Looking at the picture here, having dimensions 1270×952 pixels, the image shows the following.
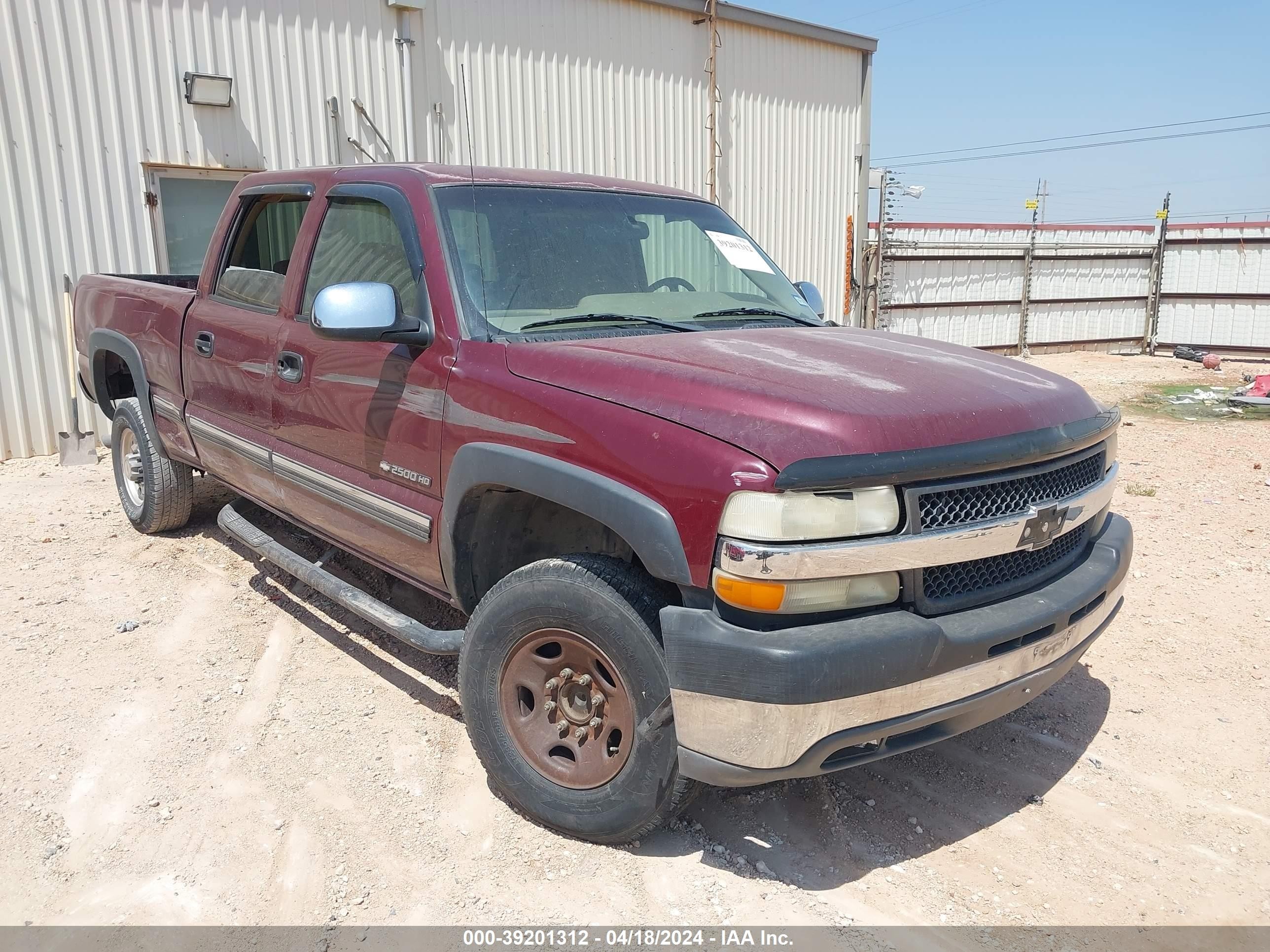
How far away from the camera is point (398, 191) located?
11.2 ft

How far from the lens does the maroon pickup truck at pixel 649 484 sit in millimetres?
2244

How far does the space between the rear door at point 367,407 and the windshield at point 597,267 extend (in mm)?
197

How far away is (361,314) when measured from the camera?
2.94 m

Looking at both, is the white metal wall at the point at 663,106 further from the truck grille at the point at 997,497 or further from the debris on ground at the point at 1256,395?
the truck grille at the point at 997,497

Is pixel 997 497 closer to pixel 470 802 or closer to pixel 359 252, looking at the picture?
pixel 470 802

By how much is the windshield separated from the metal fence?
11117mm

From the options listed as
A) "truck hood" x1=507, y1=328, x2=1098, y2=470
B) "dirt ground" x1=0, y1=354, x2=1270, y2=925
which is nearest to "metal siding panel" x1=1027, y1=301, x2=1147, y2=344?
"dirt ground" x1=0, y1=354, x2=1270, y2=925

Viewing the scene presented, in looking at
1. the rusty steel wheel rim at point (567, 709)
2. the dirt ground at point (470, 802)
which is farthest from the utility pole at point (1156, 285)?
the rusty steel wheel rim at point (567, 709)

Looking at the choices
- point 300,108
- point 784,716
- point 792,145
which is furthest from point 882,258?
point 784,716

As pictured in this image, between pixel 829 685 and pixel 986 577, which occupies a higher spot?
pixel 986 577

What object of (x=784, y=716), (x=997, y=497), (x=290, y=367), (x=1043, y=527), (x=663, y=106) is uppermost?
(x=663, y=106)

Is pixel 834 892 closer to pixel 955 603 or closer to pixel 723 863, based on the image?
pixel 723 863

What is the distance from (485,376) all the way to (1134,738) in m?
2.75

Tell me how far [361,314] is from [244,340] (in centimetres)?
140
